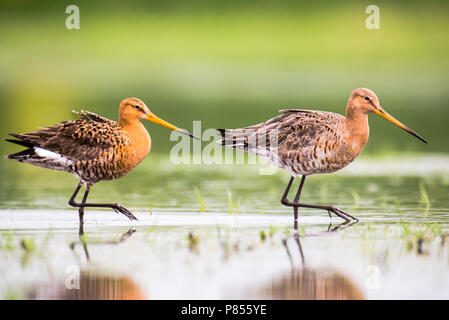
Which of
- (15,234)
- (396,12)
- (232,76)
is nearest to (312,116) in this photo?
(15,234)

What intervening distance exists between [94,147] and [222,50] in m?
33.0

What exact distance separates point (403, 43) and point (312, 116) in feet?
96.7

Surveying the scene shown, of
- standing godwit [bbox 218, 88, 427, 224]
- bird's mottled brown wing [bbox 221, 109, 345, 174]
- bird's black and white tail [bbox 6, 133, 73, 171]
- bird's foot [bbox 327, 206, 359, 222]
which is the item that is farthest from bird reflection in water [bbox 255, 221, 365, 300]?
bird's black and white tail [bbox 6, 133, 73, 171]

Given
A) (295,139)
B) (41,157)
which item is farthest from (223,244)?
(41,157)

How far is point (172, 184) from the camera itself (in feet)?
41.5

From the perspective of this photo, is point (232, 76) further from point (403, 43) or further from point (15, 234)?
point (15, 234)

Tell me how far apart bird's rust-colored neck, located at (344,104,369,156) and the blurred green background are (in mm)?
17106

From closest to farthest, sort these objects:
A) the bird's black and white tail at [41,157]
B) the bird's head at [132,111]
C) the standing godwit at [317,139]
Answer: the bird's black and white tail at [41,157] → the bird's head at [132,111] → the standing godwit at [317,139]

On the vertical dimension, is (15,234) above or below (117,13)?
below

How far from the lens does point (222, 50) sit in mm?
42062

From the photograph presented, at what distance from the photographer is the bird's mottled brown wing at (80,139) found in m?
9.46

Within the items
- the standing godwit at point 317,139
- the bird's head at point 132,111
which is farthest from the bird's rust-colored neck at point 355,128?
the bird's head at point 132,111

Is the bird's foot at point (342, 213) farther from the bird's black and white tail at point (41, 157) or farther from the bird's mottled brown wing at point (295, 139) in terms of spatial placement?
the bird's black and white tail at point (41, 157)

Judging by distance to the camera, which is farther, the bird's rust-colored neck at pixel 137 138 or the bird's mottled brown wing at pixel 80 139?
the bird's rust-colored neck at pixel 137 138
